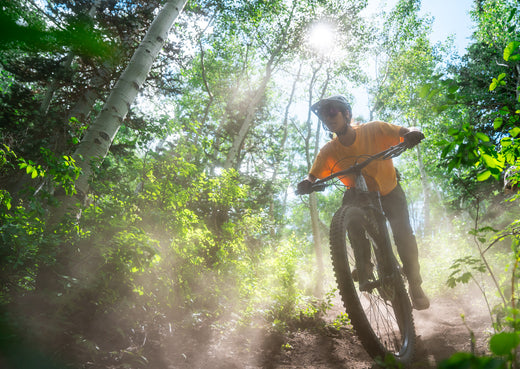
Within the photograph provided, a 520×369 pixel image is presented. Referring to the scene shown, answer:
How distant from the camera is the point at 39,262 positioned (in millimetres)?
2369

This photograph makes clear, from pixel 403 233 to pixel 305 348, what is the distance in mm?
2020

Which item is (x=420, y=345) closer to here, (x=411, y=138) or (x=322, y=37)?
(x=411, y=138)

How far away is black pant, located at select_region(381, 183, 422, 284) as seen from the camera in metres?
3.39

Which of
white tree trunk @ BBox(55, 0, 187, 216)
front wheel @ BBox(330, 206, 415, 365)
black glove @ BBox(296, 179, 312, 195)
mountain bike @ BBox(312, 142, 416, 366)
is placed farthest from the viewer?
white tree trunk @ BBox(55, 0, 187, 216)

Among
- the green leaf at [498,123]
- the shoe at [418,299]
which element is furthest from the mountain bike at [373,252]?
the green leaf at [498,123]

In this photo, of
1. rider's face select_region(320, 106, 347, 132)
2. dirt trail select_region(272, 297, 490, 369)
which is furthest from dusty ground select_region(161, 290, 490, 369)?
rider's face select_region(320, 106, 347, 132)

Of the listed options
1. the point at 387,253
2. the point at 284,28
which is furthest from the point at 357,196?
the point at 284,28

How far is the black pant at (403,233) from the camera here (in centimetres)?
339

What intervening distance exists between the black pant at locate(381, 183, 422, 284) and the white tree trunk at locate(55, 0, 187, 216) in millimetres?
3514

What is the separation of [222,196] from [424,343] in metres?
3.56

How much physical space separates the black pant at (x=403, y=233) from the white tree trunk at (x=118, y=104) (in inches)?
138

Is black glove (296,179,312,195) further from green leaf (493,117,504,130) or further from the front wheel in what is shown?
green leaf (493,117,504,130)

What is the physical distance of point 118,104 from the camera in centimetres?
399

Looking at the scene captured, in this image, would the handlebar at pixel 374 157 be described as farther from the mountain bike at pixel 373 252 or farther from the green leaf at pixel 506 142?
the green leaf at pixel 506 142
